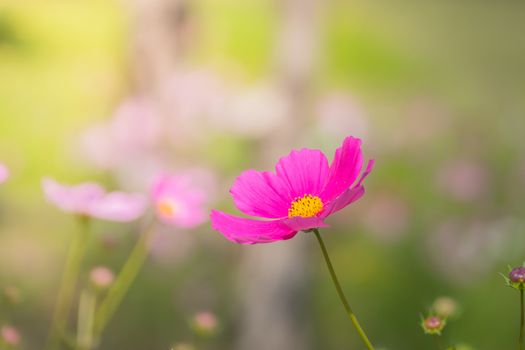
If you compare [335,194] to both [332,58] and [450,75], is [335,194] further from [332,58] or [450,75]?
[450,75]

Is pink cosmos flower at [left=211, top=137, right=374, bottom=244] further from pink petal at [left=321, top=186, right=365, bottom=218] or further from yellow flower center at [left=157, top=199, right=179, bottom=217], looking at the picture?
yellow flower center at [left=157, top=199, right=179, bottom=217]

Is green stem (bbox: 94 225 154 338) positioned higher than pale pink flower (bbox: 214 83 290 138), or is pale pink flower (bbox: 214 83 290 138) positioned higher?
pale pink flower (bbox: 214 83 290 138)


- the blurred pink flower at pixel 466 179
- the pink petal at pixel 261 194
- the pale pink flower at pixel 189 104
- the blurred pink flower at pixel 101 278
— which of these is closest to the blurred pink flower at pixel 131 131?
the pale pink flower at pixel 189 104

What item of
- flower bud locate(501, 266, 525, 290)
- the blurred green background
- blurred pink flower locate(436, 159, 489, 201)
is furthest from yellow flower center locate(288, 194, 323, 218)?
blurred pink flower locate(436, 159, 489, 201)

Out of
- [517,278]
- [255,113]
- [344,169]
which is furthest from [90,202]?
[255,113]

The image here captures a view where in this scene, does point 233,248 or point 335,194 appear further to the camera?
point 233,248

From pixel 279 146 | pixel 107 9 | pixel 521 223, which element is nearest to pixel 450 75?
pixel 107 9

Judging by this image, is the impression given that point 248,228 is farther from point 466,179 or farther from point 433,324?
point 466,179
